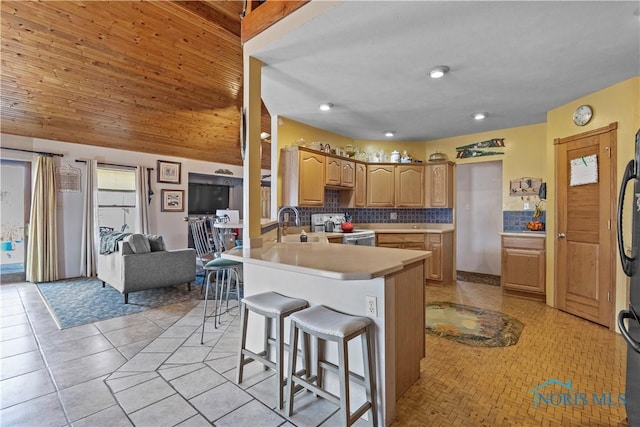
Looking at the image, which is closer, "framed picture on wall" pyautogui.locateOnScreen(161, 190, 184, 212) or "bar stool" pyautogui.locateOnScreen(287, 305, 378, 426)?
"bar stool" pyautogui.locateOnScreen(287, 305, 378, 426)

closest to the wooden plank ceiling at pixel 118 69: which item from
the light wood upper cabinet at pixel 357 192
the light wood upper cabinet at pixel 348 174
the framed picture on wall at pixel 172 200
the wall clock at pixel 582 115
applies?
the framed picture on wall at pixel 172 200

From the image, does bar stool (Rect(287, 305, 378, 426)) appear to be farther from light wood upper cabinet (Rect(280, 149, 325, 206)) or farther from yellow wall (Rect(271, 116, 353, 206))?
yellow wall (Rect(271, 116, 353, 206))

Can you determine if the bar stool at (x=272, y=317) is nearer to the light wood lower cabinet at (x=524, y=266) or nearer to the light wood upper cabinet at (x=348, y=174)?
the light wood upper cabinet at (x=348, y=174)

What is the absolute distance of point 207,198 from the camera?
24.9 feet

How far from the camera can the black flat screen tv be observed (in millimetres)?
7309

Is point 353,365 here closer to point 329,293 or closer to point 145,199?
point 329,293

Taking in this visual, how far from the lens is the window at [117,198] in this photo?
582cm

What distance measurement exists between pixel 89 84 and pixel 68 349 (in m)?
3.56

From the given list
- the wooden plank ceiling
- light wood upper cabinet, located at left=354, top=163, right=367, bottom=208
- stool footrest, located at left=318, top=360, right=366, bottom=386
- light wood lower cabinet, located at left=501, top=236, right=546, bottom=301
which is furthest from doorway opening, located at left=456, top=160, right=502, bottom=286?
the wooden plank ceiling

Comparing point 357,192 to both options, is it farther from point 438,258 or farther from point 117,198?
point 117,198

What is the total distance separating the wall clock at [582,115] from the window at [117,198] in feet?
23.8

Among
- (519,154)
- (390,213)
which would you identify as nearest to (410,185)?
(390,213)

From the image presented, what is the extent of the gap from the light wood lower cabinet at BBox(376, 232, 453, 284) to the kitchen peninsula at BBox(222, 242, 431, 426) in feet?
8.18

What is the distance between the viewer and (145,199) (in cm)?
614
